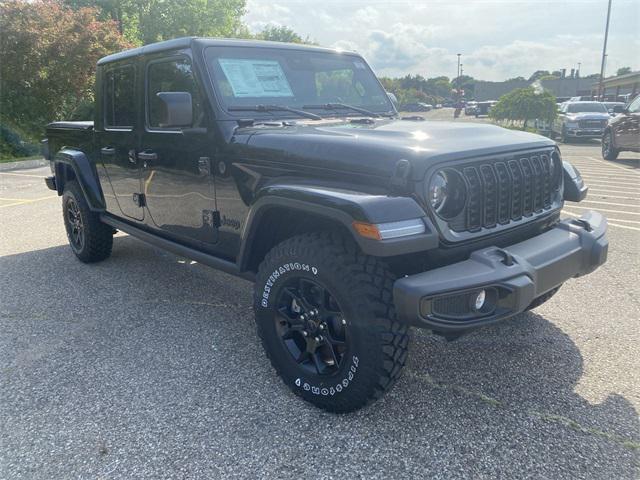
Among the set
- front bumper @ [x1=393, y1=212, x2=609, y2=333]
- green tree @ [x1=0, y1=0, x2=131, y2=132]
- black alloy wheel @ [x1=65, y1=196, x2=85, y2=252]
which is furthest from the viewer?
green tree @ [x1=0, y1=0, x2=131, y2=132]

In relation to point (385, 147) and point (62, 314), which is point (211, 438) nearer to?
point (385, 147)

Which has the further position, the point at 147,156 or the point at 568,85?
the point at 568,85

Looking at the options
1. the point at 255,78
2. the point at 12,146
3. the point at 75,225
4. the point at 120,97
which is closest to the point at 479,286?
the point at 255,78

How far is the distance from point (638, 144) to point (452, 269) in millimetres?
11761

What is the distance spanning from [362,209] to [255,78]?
5.32 feet

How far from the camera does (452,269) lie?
2.29 metres

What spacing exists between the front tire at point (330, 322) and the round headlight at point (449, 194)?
0.41 metres

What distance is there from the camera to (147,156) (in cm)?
380

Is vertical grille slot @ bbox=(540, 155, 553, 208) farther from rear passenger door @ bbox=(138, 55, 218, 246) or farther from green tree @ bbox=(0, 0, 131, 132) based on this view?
green tree @ bbox=(0, 0, 131, 132)

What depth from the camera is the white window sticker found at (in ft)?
10.9

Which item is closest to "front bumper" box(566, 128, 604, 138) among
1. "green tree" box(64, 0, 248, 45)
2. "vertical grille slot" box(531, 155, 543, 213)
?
"vertical grille slot" box(531, 155, 543, 213)

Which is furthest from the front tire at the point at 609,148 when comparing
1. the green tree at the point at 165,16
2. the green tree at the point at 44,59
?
the green tree at the point at 165,16

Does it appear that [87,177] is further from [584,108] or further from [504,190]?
[584,108]

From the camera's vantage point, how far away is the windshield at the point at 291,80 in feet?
10.8
